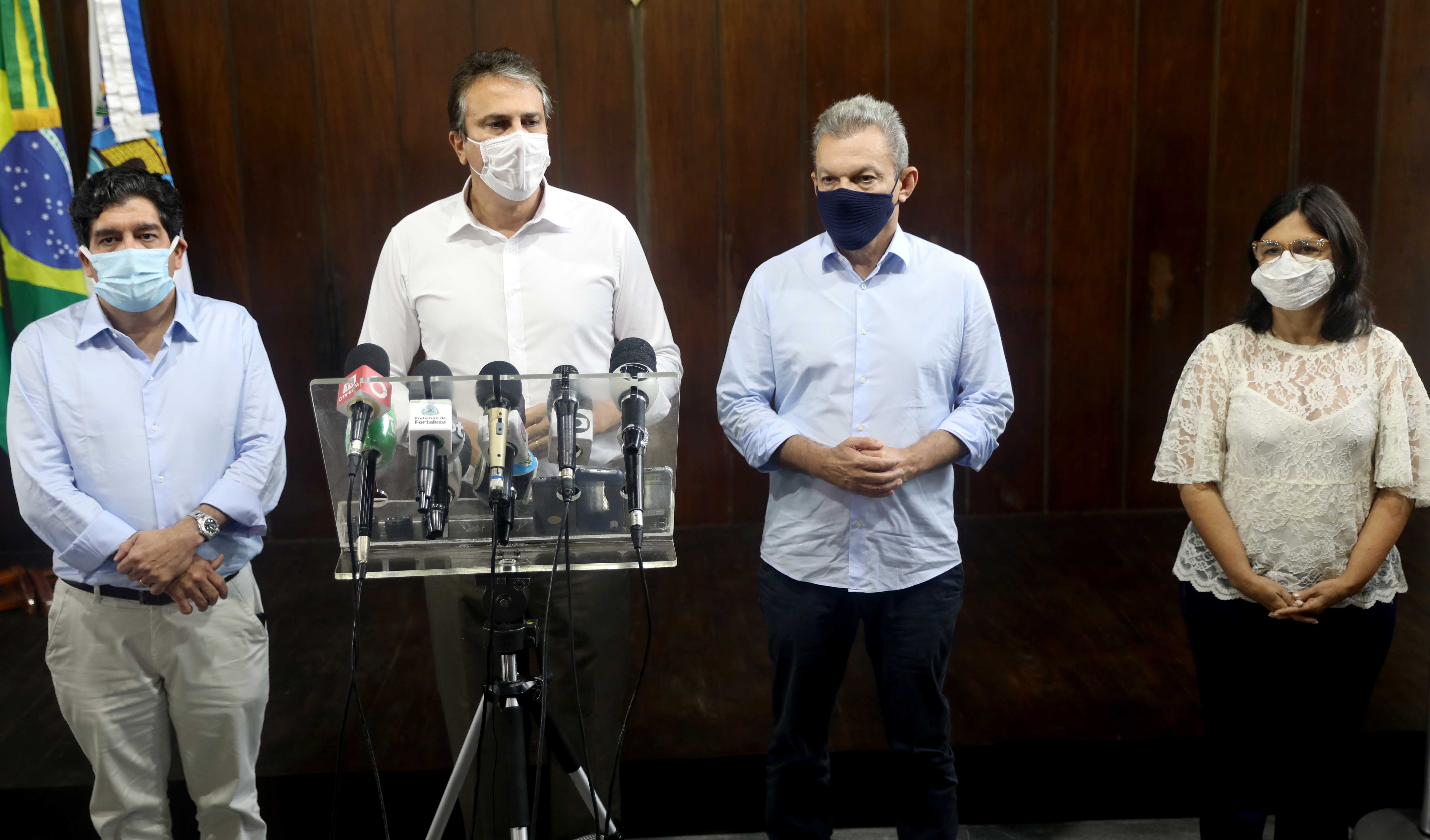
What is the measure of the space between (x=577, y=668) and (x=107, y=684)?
2.65ft

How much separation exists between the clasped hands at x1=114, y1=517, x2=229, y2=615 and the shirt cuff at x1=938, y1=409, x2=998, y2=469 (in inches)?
50.8

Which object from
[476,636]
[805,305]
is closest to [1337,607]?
[805,305]

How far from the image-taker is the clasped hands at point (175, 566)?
5.98ft

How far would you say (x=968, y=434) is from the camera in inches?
76.2

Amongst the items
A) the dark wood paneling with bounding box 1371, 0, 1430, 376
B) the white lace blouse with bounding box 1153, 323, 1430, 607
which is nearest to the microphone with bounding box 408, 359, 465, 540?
the white lace blouse with bounding box 1153, 323, 1430, 607

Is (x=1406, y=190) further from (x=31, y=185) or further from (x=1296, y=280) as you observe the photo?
(x=31, y=185)

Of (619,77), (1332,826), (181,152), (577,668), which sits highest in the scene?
(619,77)

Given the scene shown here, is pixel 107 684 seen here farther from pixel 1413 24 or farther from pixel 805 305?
pixel 1413 24

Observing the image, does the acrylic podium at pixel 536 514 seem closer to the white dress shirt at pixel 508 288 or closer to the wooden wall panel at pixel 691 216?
the white dress shirt at pixel 508 288

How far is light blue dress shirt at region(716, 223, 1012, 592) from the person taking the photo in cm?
196

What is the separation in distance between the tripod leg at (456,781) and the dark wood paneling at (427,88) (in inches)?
94.8

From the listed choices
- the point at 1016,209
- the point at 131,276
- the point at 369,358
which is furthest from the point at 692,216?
the point at 369,358

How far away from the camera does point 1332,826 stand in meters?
1.98

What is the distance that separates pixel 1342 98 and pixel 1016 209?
3.73ft
